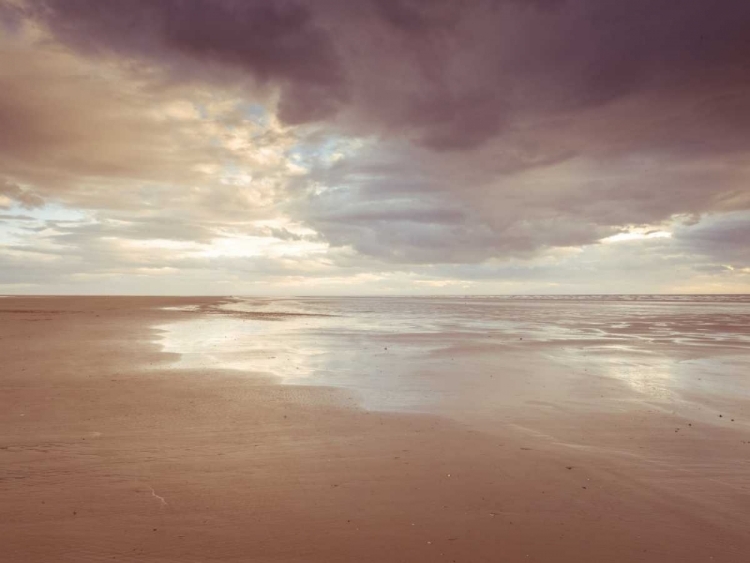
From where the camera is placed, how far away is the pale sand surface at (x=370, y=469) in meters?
4.82

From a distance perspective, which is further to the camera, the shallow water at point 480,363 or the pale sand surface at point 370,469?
the shallow water at point 480,363

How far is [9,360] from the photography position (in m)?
15.5

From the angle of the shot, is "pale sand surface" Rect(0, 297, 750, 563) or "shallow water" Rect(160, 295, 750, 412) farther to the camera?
"shallow water" Rect(160, 295, 750, 412)

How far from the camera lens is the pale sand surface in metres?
4.82

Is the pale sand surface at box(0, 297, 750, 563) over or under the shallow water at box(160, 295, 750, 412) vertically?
under

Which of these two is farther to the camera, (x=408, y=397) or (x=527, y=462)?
(x=408, y=397)

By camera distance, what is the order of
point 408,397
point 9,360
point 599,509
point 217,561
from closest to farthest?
1. point 217,561
2. point 599,509
3. point 408,397
4. point 9,360

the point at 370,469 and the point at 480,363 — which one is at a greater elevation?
the point at 480,363

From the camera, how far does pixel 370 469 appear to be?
6.69 metres

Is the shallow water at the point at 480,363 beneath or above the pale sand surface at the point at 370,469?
above

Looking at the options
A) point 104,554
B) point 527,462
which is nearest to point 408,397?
point 527,462

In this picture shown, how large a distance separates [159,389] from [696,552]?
36.2 ft

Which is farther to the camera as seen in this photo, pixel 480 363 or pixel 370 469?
pixel 480 363

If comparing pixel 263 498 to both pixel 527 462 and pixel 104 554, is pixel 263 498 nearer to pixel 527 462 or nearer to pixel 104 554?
pixel 104 554
